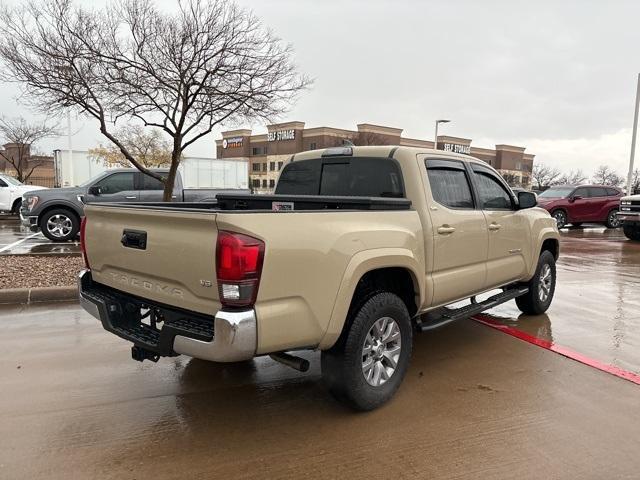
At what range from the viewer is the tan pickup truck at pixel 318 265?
2697 mm

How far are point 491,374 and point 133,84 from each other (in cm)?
744

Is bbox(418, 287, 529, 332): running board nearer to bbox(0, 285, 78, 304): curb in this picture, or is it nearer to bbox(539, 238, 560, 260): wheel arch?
bbox(539, 238, 560, 260): wheel arch

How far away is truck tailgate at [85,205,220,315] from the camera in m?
2.74

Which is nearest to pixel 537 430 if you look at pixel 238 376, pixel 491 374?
pixel 491 374

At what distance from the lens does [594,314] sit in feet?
20.5

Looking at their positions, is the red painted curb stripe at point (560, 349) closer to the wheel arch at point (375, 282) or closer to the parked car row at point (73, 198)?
the wheel arch at point (375, 282)

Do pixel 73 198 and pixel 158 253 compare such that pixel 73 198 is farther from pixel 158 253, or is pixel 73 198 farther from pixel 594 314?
pixel 594 314

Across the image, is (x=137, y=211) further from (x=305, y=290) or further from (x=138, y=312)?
(x=305, y=290)

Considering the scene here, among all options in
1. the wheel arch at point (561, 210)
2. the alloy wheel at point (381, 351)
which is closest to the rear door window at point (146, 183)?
the alloy wheel at point (381, 351)

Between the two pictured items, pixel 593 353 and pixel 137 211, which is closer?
pixel 137 211

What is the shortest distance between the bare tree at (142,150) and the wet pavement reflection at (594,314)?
29582mm

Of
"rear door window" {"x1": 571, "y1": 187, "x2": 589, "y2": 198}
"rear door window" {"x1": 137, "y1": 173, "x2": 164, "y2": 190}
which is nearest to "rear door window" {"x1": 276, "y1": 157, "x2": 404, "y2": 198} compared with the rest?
"rear door window" {"x1": 137, "y1": 173, "x2": 164, "y2": 190}

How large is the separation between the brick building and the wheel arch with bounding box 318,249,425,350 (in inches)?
2052

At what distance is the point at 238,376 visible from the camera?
408cm
